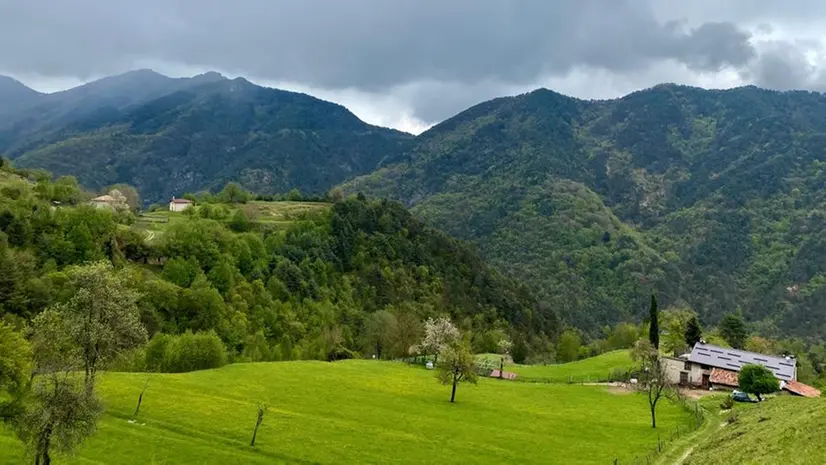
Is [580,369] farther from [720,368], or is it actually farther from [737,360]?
[737,360]

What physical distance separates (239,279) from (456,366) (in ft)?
280

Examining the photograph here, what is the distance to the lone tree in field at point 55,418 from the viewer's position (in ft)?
107

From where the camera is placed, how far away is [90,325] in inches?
1666

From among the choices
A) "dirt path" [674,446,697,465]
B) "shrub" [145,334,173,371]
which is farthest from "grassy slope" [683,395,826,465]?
"shrub" [145,334,173,371]

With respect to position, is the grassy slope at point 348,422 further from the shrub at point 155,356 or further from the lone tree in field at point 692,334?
the lone tree in field at point 692,334

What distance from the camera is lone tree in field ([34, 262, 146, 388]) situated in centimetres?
4119

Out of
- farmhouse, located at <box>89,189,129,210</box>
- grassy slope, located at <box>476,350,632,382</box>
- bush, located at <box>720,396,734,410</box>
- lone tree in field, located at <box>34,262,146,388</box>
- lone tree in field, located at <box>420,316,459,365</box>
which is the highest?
farmhouse, located at <box>89,189,129,210</box>

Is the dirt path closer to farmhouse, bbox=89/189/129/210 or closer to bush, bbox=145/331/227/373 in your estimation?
bush, bbox=145/331/227/373

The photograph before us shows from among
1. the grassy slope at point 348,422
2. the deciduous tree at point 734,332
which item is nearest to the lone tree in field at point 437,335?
the grassy slope at point 348,422

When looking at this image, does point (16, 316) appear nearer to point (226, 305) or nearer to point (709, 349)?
point (226, 305)

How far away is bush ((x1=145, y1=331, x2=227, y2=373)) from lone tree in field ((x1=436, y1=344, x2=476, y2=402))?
31473mm

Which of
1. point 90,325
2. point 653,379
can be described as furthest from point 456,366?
point 90,325

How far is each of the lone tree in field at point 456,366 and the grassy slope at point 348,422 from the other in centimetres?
263

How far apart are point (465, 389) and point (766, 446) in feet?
164
